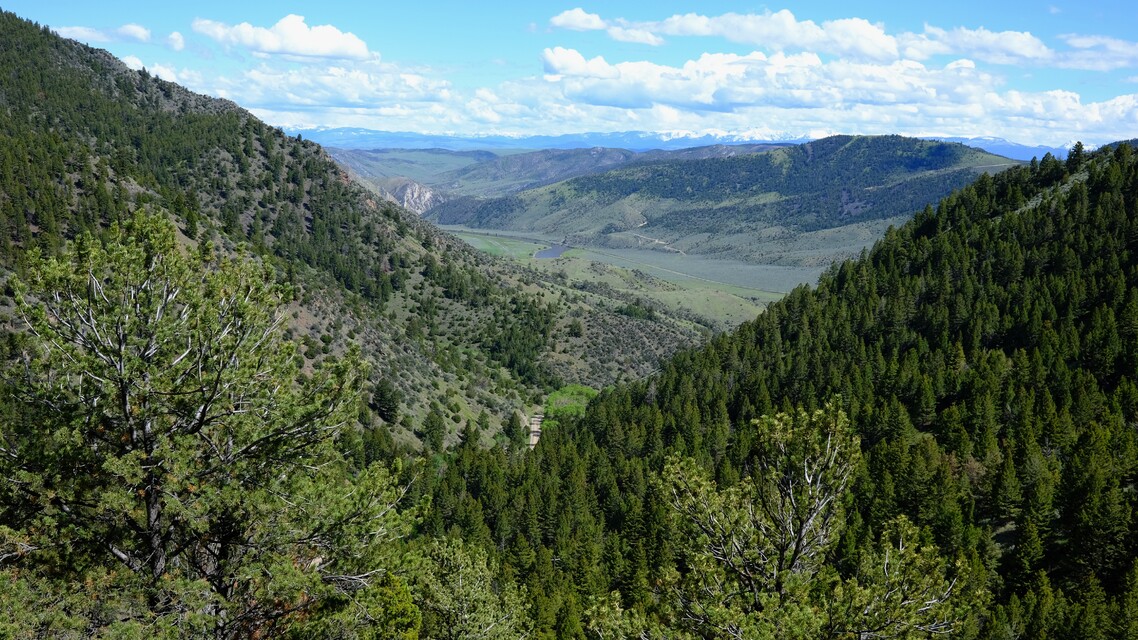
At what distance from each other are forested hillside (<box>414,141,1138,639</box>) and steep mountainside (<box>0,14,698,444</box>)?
90.0 feet

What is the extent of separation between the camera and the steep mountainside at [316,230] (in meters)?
105

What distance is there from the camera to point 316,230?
153 meters

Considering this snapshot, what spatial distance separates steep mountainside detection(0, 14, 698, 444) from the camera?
104750 millimetres

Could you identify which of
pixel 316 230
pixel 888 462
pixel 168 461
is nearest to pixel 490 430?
pixel 888 462

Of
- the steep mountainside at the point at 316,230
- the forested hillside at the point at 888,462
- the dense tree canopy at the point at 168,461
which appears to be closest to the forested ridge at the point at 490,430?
the dense tree canopy at the point at 168,461

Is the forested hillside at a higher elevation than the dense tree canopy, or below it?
below

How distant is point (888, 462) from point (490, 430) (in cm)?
5992

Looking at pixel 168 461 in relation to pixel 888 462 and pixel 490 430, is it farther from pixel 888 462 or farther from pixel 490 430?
A: pixel 490 430

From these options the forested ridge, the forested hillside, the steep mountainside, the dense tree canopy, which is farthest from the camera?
the steep mountainside

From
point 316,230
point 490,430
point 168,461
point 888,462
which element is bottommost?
point 490,430

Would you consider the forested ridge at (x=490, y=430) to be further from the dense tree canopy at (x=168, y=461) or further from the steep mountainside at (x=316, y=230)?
the steep mountainside at (x=316, y=230)

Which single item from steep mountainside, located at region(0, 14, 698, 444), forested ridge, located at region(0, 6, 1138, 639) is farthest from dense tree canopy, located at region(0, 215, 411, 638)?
steep mountainside, located at region(0, 14, 698, 444)

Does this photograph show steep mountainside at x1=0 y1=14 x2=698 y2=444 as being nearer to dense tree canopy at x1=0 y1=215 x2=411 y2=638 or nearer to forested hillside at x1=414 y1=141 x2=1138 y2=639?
forested hillside at x1=414 y1=141 x2=1138 y2=639

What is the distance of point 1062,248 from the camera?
10819 centimetres
